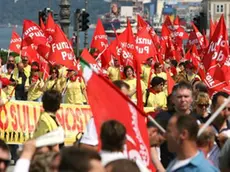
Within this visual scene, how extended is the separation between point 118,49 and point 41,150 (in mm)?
19161

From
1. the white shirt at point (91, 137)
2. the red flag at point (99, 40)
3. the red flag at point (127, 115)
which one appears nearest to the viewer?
the red flag at point (127, 115)

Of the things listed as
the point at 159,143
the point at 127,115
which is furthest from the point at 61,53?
the point at 127,115

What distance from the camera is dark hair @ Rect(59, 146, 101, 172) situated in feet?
16.1

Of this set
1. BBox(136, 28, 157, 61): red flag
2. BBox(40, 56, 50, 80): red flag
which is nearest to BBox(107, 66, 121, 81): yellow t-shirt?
BBox(136, 28, 157, 61): red flag

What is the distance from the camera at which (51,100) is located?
29.7 ft

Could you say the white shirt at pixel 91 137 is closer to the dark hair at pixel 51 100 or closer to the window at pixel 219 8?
the dark hair at pixel 51 100

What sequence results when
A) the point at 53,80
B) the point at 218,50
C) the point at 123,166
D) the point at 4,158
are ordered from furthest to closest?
the point at 53,80
the point at 218,50
the point at 4,158
the point at 123,166

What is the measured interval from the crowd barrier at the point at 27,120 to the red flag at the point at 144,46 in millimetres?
5790

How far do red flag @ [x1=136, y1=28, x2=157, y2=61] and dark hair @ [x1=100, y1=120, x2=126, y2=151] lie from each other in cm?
1615

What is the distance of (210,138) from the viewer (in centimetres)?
741

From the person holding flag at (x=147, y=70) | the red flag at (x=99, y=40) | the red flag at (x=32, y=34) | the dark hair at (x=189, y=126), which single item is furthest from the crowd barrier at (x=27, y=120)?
the red flag at (x=99, y=40)

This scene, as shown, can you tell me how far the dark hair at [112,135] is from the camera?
6.54m

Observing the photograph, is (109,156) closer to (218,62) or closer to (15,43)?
(218,62)

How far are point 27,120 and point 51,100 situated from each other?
7.43 m
